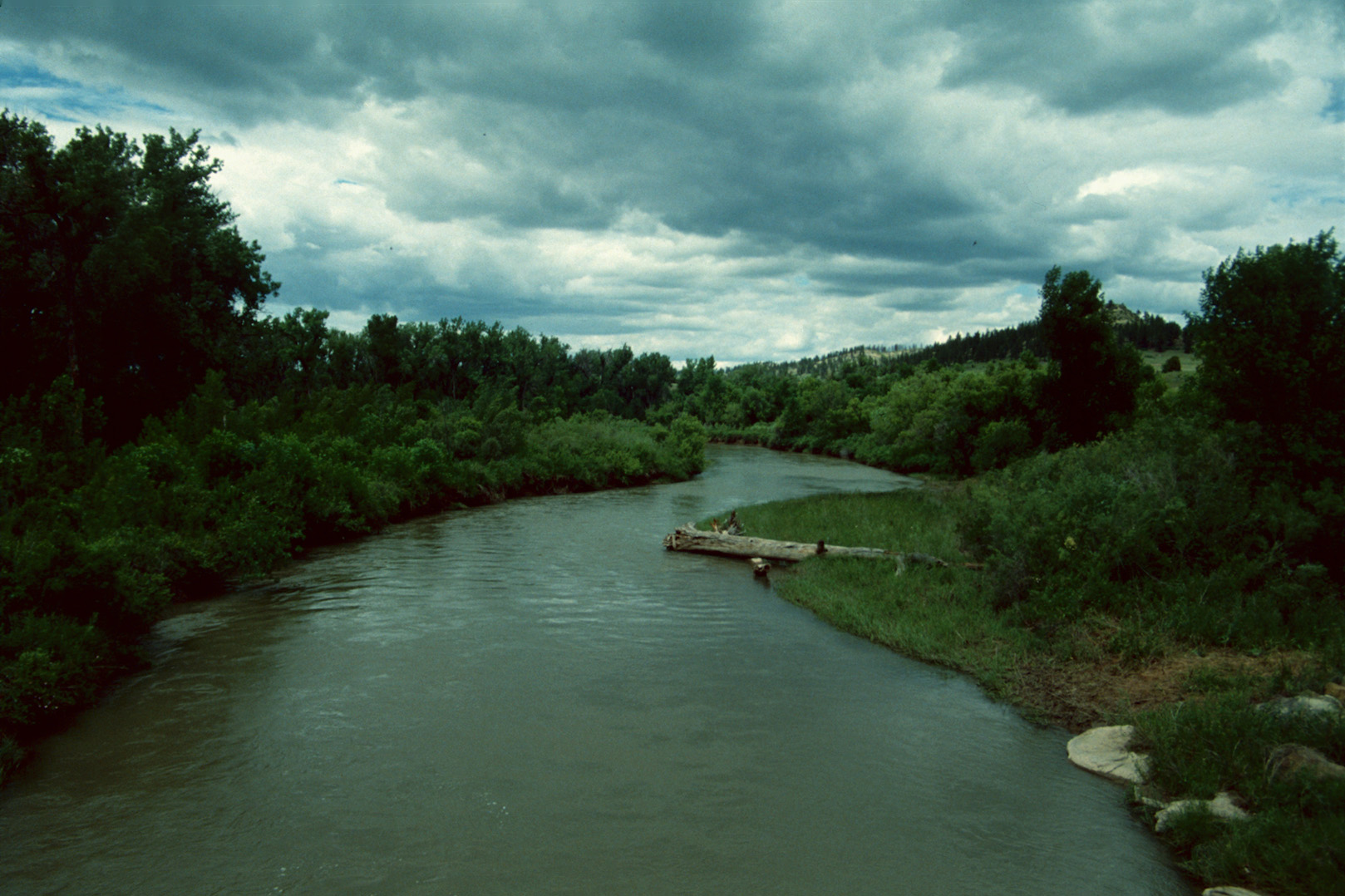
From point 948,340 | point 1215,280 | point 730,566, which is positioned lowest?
point 730,566

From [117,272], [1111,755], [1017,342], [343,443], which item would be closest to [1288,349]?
[1111,755]

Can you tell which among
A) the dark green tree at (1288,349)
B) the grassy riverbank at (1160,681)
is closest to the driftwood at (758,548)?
the grassy riverbank at (1160,681)

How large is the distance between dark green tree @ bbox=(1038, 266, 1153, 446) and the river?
25354 mm

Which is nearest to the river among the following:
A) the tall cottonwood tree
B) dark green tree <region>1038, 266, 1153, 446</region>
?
the tall cottonwood tree

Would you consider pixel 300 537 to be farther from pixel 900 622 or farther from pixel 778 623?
pixel 900 622

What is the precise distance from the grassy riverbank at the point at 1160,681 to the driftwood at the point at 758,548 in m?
0.50

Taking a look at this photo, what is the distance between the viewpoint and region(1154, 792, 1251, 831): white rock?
7824 millimetres

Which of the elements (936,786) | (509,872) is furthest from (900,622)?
(509,872)

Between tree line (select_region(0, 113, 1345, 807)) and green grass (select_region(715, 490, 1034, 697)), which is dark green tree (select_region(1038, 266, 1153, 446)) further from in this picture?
green grass (select_region(715, 490, 1034, 697))

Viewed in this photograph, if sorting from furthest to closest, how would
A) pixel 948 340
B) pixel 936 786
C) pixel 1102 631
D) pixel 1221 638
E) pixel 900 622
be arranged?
pixel 948 340, pixel 900 622, pixel 1102 631, pixel 1221 638, pixel 936 786

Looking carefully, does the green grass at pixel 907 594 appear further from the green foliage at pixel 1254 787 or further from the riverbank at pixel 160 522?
the riverbank at pixel 160 522

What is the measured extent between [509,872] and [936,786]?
16.2 feet

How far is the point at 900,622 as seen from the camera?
50.6 ft

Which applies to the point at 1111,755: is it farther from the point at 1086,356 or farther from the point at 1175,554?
the point at 1086,356
